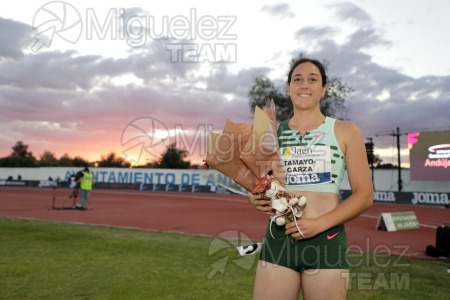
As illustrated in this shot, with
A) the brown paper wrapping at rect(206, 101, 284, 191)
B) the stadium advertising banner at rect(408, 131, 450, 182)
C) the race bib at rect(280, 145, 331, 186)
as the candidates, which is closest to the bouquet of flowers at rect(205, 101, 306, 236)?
the brown paper wrapping at rect(206, 101, 284, 191)

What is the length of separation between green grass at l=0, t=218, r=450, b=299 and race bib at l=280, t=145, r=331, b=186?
Result: 426 centimetres

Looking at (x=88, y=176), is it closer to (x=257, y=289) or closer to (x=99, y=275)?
(x=99, y=275)

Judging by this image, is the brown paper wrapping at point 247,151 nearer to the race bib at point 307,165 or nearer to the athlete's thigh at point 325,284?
the race bib at point 307,165

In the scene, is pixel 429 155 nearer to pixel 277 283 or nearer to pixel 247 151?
pixel 277 283

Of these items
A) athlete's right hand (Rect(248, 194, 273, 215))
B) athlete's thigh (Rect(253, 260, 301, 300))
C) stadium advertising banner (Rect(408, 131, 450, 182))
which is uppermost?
stadium advertising banner (Rect(408, 131, 450, 182))

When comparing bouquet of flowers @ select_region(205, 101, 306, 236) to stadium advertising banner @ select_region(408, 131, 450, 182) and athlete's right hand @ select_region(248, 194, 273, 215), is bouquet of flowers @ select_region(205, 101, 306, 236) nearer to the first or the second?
athlete's right hand @ select_region(248, 194, 273, 215)

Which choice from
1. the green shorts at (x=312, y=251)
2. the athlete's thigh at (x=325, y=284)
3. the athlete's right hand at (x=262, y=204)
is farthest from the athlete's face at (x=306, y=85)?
the athlete's thigh at (x=325, y=284)

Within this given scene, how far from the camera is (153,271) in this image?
803cm

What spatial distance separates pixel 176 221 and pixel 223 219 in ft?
7.59

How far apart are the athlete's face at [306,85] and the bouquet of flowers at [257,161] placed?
33 cm

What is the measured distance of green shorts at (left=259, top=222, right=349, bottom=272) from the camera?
2566 mm

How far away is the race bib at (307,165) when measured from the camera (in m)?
2.71

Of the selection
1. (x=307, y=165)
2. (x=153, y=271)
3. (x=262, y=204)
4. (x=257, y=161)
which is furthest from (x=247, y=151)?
(x=153, y=271)

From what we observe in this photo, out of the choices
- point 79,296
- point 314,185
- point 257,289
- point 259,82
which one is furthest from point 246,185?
point 259,82
